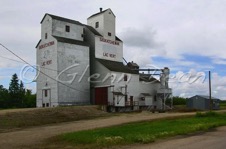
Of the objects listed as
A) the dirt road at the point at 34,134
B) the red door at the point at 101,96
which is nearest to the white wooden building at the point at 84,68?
the red door at the point at 101,96

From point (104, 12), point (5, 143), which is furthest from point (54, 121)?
point (104, 12)

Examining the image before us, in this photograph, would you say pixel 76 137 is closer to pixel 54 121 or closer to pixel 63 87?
pixel 54 121

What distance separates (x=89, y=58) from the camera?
54688 mm

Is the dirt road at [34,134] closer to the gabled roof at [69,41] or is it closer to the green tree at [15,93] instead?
the gabled roof at [69,41]

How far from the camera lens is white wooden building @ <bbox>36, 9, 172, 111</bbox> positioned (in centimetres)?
4984

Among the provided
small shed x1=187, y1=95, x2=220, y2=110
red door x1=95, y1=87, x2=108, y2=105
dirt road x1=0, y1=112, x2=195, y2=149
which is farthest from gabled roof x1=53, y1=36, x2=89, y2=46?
small shed x1=187, y1=95, x2=220, y2=110

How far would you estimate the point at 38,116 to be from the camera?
32375mm

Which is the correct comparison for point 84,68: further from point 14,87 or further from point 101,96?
point 14,87

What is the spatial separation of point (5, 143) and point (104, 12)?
4295cm

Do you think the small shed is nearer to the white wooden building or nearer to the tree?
the white wooden building

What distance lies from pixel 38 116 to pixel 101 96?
64.6 feet

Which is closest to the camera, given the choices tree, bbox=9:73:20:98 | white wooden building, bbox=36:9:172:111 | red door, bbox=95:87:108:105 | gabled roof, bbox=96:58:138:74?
white wooden building, bbox=36:9:172:111

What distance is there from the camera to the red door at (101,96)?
50500 millimetres

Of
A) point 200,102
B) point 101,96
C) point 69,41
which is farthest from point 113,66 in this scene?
point 200,102
